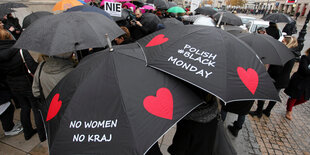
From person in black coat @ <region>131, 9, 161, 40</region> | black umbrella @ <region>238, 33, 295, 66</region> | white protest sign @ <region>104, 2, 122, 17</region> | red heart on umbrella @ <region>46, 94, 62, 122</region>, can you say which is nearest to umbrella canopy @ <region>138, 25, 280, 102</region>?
red heart on umbrella @ <region>46, 94, 62, 122</region>

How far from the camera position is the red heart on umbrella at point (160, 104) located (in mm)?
1426

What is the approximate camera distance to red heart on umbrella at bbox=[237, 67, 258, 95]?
5.35 feet

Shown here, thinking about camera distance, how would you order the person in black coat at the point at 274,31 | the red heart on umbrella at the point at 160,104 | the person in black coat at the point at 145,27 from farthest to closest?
the person in black coat at the point at 274,31
the person in black coat at the point at 145,27
the red heart on umbrella at the point at 160,104

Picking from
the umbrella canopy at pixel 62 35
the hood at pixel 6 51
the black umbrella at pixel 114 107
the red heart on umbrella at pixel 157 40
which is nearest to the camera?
the black umbrella at pixel 114 107

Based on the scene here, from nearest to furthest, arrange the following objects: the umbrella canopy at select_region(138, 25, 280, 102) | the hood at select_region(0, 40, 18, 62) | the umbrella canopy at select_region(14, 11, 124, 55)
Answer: the umbrella canopy at select_region(138, 25, 280, 102) < the umbrella canopy at select_region(14, 11, 124, 55) < the hood at select_region(0, 40, 18, 62)

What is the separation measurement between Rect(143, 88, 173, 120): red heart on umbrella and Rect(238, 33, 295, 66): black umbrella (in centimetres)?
199

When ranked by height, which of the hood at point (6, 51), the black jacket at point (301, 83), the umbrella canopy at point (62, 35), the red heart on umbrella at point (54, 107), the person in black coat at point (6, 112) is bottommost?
the person in black coat at point (6, 112)

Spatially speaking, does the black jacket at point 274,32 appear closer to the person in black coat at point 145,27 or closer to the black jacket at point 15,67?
the person in black coat at point 145,27

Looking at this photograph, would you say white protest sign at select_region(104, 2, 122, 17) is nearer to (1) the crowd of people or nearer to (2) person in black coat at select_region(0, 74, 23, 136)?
(1) the crowd of people

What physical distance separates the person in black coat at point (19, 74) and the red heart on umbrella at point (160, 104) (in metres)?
2.56

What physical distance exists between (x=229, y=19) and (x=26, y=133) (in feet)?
24.6

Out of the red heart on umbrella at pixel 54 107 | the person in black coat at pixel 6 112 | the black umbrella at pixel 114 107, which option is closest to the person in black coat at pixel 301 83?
the black umbrella at pixel 114 107

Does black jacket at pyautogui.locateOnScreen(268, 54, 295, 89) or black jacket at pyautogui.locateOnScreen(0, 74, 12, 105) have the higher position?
black jacket at pyautogui.locateOnScreen(268, 54, 295, 89)

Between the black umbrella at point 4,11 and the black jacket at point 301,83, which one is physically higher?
the black umbrella at point 4,11
